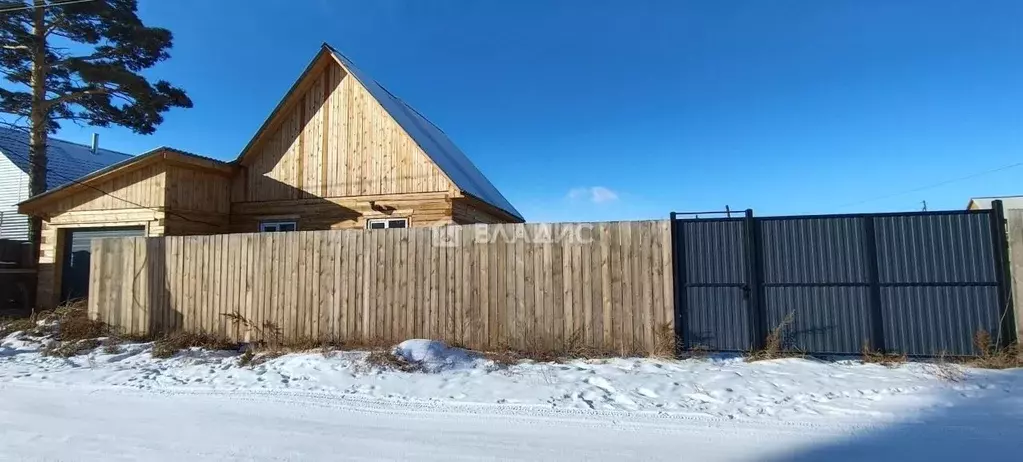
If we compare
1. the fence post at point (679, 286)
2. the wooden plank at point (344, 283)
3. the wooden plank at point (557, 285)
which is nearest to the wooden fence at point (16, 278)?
the wooden plank at point (344, 283)

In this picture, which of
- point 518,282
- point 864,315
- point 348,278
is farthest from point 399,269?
point 864,315

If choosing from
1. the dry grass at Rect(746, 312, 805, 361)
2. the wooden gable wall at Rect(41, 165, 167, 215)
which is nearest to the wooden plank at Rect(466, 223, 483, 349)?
the dry grass at Rect(746, 312, 805, 361)

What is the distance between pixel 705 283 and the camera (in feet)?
24.6

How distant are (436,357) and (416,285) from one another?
164cm

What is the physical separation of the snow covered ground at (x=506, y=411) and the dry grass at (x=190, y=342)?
3.14 feet

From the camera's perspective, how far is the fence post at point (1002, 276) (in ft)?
21.8

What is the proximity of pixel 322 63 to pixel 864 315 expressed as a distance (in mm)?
13758

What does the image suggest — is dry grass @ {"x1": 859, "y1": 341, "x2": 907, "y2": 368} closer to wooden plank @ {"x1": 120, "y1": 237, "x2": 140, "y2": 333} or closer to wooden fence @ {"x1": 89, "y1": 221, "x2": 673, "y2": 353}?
wooden fence @ {"x1": 89, "y1": 221, "x2": 673, "y2": 353}

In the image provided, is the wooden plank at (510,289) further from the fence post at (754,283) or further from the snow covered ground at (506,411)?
the fence post at (754,283)

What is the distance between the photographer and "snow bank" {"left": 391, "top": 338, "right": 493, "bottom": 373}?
6866 millimetres

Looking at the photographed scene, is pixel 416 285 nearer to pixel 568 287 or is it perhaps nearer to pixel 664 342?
pixel 568 287

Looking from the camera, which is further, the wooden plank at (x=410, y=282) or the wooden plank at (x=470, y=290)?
the wooden plank at (x=410, y=282)

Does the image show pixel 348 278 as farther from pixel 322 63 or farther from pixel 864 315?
pixel 322 63

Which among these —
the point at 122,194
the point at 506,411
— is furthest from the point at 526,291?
the point at 122,194
